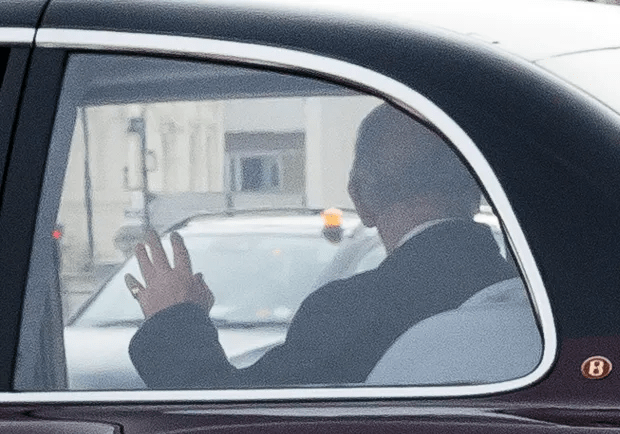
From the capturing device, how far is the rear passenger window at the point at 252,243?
6.08ft

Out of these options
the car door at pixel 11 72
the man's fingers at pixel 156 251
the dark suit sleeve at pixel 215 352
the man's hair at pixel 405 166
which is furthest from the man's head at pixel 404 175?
the car door at pixel 11 72

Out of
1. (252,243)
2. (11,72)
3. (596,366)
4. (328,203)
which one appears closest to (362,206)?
(328,203)

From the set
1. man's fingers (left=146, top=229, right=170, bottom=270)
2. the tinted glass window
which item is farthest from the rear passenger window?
the tinted glass window

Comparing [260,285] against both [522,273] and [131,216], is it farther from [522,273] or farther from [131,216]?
[522,273]

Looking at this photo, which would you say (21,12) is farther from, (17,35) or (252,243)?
(252,243)

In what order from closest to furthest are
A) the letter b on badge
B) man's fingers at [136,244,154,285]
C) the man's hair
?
the letter b on badge → the man's hair → man's fingers at [136,244,154,285]

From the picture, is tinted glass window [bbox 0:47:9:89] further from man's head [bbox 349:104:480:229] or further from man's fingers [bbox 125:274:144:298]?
man's head [bbox 349:104:480:229]

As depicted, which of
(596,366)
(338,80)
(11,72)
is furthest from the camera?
(11,72)

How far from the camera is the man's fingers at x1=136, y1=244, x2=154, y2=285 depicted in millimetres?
1947

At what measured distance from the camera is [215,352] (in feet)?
6.30

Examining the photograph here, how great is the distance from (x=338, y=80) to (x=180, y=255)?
32cm

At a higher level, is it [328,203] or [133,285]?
[328,203]

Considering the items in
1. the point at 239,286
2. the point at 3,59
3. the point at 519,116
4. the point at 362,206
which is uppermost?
Answer: the point at 3,59

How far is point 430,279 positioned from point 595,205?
0.24 metres
